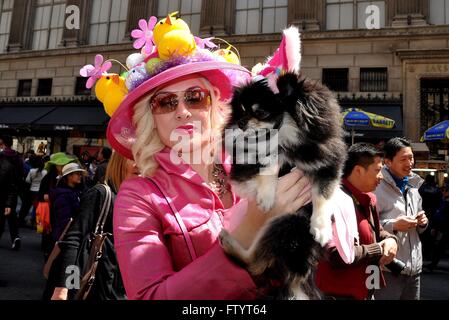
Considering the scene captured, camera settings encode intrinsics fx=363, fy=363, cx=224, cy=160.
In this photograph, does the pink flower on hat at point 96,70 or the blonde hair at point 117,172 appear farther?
the blonde hair at point 117,172

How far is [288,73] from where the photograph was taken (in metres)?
0.90

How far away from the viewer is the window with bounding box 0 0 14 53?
70.8 ft

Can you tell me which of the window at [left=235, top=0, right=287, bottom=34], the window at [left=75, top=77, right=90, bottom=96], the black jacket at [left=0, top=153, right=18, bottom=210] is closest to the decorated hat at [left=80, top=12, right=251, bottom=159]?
the black jacket at [left=0, top=153, right=18, bottom=210]

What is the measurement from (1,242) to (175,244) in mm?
9104

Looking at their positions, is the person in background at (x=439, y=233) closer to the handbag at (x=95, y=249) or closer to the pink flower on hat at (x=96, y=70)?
the handbag at (x=95, y=249)

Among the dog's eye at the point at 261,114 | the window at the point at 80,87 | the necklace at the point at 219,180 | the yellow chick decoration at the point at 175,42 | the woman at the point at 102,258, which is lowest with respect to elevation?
the woman at the point at 102,258

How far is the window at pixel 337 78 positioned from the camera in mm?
14602

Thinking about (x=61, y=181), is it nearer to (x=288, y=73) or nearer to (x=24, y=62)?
(x=288, y=73)

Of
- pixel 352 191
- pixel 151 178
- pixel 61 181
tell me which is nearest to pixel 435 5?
pixel 352 191

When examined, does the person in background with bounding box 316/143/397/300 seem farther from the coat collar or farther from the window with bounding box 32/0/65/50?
the window with bounding box 32/0/65/50

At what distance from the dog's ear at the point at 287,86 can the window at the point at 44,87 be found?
21.4 meters

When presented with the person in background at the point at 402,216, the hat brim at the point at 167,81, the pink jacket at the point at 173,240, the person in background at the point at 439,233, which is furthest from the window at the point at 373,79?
the pink jacket at the point at 173,240

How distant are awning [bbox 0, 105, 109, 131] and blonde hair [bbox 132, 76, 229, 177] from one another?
597 inches
